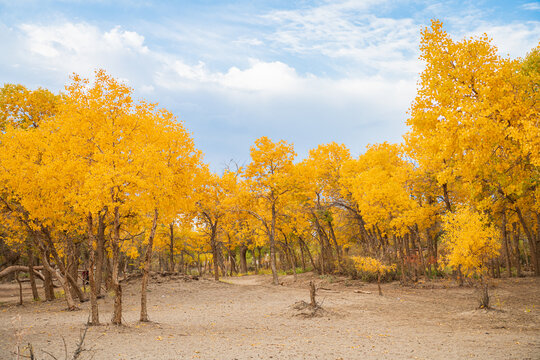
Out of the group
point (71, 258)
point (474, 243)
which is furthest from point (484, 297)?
point (71, 258)

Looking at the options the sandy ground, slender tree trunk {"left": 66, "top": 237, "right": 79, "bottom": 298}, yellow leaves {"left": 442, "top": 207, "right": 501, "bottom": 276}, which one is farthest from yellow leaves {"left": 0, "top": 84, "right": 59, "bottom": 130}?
yellow leaves {"left": 442, "top": 207, "right": 501, "bottom": 276}

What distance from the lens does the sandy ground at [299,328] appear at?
26.7 feet

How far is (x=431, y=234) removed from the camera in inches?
1000

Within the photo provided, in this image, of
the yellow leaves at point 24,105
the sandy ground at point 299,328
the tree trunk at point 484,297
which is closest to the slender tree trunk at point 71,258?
the sandy ground at point 299,328

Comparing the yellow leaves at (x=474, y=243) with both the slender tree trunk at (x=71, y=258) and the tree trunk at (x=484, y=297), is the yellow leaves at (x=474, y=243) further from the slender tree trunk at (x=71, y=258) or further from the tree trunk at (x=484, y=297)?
the slender tree trunk at (x=71, y=258)

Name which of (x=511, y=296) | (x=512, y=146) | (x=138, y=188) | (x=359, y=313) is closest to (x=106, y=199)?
(x=138, y=188)

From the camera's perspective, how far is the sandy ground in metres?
8.12

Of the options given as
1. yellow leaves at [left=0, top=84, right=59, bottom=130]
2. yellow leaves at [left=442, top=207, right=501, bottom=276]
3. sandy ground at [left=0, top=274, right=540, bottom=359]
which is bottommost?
sandy ground at [left=0, top=274, right=540, bottom=359]

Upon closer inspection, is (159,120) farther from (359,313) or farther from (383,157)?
(383,157)

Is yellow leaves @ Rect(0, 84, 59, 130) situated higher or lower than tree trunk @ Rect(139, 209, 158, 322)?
higher

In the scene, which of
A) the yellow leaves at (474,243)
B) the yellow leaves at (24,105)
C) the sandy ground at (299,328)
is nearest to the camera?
the sandy ground at (299,328)

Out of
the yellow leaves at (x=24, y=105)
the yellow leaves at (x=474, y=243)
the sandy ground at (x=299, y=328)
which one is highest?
the yellow leaves at (x=24, y=105)

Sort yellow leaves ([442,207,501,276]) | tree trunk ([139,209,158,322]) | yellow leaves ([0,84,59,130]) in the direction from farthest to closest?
1. yellow leaves ([0,84,59,130])
2. yellow leaves ([442,207,501,276])
3. tree trunk ([139,209,158,322])

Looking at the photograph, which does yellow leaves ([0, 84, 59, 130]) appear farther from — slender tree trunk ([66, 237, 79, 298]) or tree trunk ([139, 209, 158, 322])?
tree trunk ([139, 209, 158, 322])
